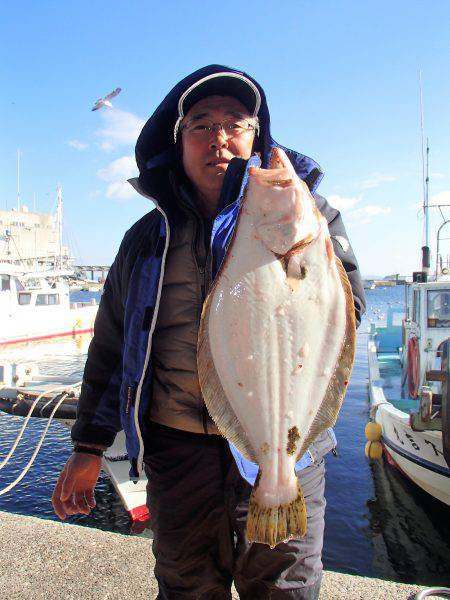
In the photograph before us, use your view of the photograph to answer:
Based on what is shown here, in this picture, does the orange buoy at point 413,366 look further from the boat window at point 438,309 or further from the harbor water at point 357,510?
the harbor water at point 357,510

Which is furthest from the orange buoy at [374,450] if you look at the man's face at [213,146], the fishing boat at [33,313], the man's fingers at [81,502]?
the fishing boat at [33,313]

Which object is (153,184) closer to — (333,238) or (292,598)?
(333,238)

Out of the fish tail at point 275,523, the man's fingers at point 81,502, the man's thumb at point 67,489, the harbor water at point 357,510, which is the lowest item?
the harbor water at point 357,510

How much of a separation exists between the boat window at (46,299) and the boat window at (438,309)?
2144 cm

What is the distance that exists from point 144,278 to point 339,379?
2.98 feet

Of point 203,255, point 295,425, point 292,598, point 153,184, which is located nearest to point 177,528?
point 292,598

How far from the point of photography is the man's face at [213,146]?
198 cm

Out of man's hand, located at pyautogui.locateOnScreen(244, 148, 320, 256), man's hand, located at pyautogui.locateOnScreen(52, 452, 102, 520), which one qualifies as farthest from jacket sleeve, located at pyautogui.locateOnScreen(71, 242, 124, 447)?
man's hand, located at pyautogui.locateOnScreen(244, 148, 320, 256)

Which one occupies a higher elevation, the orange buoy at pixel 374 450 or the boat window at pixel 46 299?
the boat window at pixel 46 299

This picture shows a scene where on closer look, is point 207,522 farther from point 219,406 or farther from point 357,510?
point 357,510

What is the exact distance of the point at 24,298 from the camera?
24.6m

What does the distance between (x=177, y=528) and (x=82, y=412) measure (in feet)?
2.22

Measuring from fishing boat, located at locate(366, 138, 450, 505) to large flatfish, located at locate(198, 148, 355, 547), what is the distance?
4.08m

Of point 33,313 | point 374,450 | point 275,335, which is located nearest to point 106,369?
point 275,335
